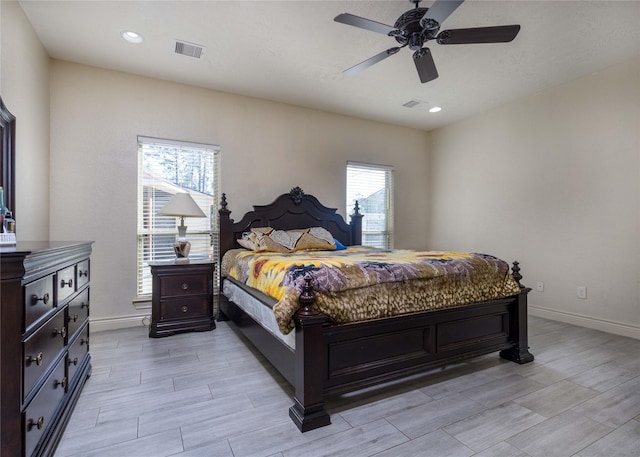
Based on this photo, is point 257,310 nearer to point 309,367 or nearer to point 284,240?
point 309,367

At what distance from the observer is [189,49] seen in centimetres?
304

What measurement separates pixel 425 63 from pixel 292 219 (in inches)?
96.5

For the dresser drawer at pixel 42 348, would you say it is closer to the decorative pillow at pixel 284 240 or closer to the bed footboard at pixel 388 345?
the bed footboard at pixel 388 345

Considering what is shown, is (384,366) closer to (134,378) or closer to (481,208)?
(134,378)

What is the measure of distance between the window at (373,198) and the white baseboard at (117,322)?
2.96m

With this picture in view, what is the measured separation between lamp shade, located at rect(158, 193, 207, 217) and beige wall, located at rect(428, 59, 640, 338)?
12.6ft

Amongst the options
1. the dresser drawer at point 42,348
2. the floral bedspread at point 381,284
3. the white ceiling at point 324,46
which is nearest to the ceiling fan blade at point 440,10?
the white ceiling at point 324,46

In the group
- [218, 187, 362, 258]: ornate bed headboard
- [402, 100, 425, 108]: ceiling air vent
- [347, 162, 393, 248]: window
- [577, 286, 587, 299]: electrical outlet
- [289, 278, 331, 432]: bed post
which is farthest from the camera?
[347, 162, 393, 248]: window

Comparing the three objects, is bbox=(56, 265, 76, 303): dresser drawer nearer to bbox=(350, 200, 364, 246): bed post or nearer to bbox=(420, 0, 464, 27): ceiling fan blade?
bbox=(420, 0, 464, 27): ceiling fan blade

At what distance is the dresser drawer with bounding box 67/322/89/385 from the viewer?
184 cm

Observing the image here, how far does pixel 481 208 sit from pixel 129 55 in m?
4.65

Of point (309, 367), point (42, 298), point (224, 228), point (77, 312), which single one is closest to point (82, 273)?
point (77, 312)

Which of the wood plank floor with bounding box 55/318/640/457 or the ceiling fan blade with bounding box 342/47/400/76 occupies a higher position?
the ceiling fan blade with bounding box 342/47/400/76

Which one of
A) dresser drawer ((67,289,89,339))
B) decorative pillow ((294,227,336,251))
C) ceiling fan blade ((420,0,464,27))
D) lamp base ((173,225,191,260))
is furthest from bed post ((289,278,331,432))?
lamp base ((173,225,191,260))
